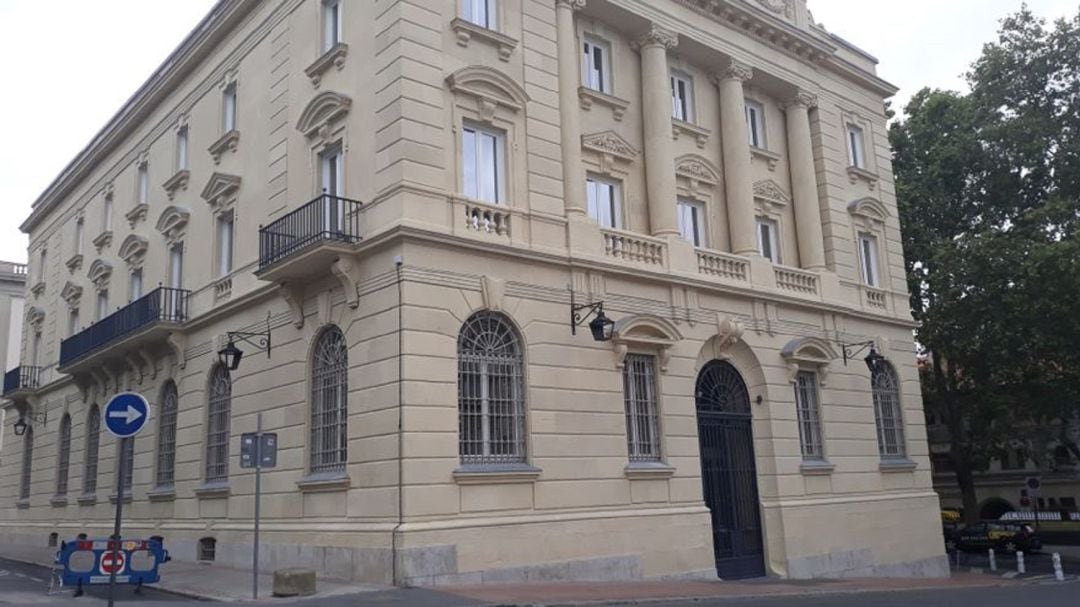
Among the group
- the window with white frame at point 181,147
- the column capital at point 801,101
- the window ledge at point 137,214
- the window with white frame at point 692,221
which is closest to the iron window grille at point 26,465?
the window ledge at point 137,214

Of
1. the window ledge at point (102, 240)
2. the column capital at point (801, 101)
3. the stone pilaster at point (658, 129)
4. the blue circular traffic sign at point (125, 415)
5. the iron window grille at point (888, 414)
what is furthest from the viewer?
the window ledge at point (102, 240)

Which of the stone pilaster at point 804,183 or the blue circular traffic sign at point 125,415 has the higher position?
the stone pilaster at point 804,183

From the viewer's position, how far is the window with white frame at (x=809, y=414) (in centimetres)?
2311

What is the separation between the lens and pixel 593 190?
20984 mm

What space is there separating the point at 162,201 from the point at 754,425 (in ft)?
57.1

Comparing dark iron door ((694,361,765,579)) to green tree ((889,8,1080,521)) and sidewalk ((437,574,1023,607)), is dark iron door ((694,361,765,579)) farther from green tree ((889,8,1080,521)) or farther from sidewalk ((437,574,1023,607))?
green tree ((889,8,1080,521))

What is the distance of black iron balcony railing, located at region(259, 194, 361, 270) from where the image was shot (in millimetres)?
17578

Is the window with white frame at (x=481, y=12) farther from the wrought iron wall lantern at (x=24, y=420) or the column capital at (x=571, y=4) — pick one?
the wrought iron wall lantern at (x=24, y=420)

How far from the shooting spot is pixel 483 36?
1873 cm

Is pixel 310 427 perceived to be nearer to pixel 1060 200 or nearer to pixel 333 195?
pixel 333 195

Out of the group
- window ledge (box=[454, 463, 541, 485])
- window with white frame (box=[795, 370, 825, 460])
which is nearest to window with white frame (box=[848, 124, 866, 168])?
window with white frame (box=[795, 370, 825, 460])

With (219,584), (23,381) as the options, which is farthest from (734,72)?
(23,381)

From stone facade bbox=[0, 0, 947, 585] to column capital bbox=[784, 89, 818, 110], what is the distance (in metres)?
0.06

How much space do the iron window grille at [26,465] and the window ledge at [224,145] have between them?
18012 millimetres
